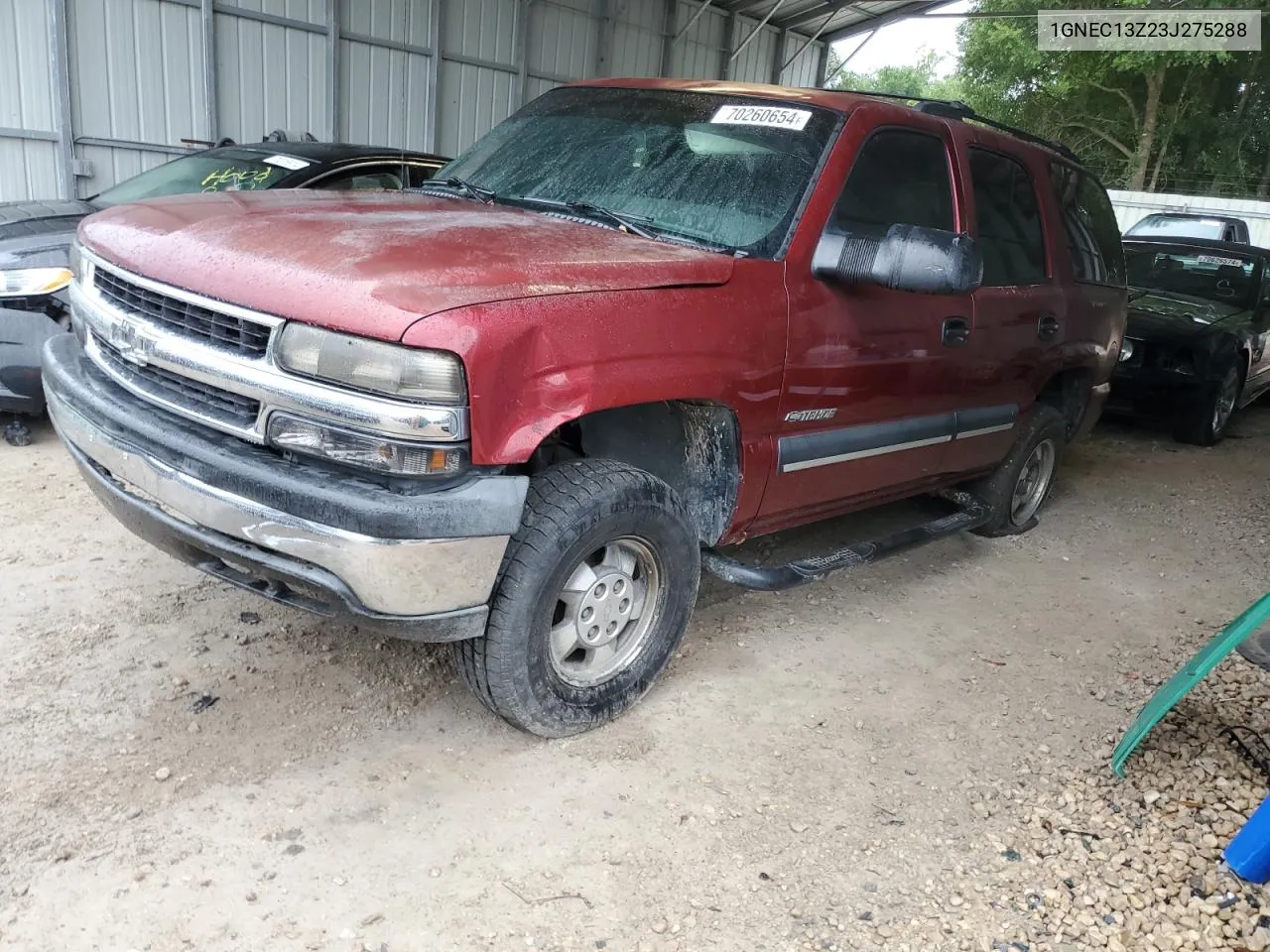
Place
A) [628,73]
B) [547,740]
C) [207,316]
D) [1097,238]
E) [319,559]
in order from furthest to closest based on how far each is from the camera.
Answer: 1. [628,73]
2. [1097,238]
3. [547,740]
4. [207,316]
5. [319,559]

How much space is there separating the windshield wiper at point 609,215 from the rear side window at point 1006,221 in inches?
63.4

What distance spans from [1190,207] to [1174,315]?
21272 millimetres

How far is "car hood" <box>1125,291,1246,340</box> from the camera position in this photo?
7746 mm

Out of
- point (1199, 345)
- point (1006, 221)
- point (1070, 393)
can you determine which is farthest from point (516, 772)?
point (1199, 345)

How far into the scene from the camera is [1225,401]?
7941mm

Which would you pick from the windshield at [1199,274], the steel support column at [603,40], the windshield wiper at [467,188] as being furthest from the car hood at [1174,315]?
the steel support column at [603,40]

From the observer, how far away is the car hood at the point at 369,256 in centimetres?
238

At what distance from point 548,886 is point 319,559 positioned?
3.23ft

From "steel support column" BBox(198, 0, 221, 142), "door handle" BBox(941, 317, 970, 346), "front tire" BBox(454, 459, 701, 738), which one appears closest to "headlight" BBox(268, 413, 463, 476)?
"front tire" BBox(454, 459, 701, 738)

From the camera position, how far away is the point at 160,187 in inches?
240

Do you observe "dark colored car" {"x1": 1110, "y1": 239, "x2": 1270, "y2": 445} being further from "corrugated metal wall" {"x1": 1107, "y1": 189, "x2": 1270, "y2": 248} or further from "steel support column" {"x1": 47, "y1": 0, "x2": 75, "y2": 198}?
"corrugated metal wall" {"x1": 1107, "y1": 189, "x2": 1270, "y2": 248}

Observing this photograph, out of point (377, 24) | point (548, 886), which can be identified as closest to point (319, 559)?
point (548, 886)

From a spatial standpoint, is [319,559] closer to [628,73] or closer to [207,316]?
[207,316]

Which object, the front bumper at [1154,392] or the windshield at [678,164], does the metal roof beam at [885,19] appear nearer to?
the front bumper at [1154,392]
